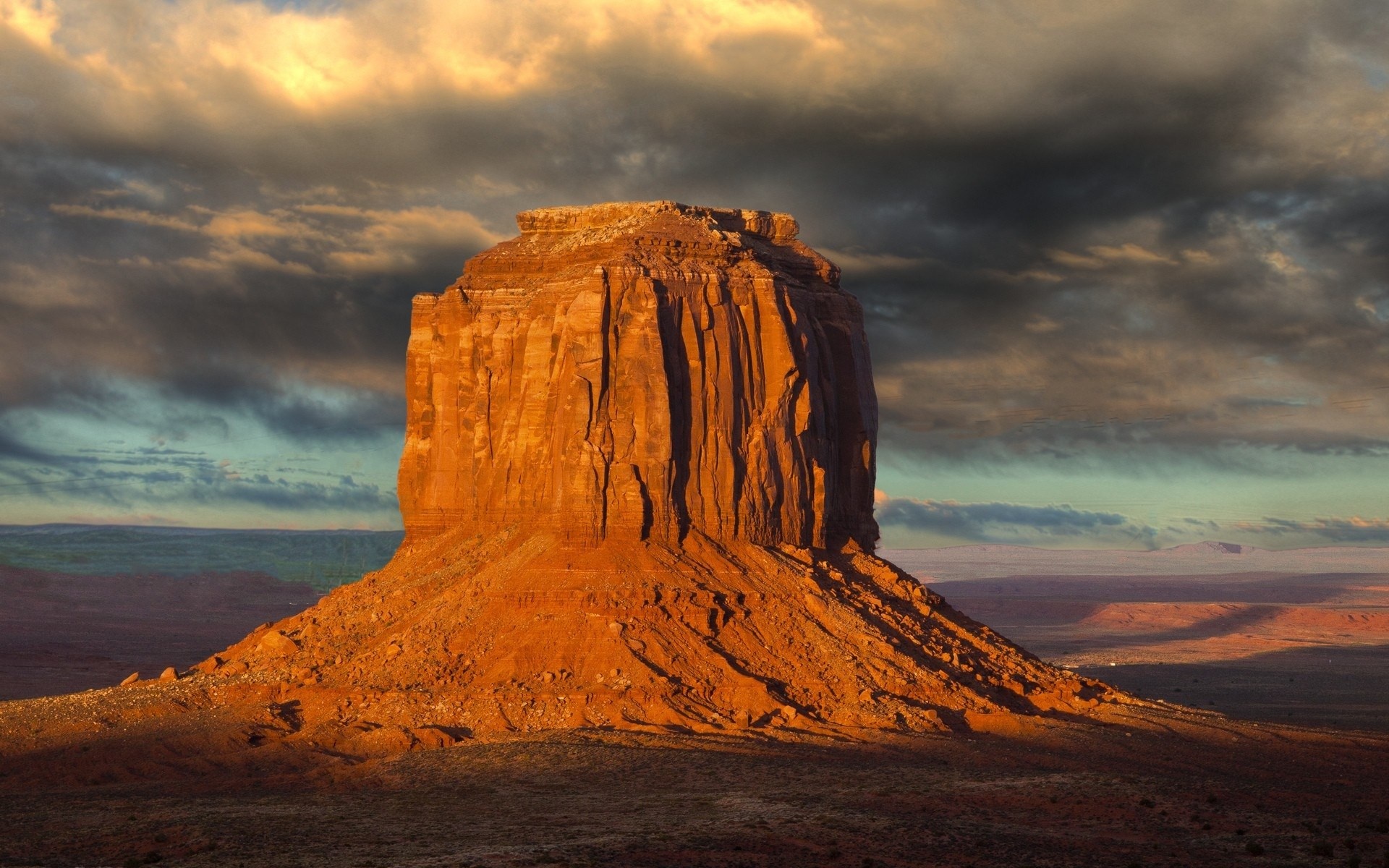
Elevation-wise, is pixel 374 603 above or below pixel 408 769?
above

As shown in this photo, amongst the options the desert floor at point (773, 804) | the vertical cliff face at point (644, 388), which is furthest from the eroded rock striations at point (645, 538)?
the desert floor at point (773, 804)

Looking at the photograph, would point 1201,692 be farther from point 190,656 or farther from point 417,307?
point 190,656

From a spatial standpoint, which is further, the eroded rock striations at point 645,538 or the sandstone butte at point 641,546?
the eroded rock striations at point 645,538

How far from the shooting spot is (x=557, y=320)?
52000mm

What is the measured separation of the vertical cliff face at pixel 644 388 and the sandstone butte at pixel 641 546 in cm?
10

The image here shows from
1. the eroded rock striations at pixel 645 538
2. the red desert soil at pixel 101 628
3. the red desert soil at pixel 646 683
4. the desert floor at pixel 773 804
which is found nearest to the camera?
the desert floor at pixel 773 804

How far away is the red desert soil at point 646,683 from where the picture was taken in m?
33.2

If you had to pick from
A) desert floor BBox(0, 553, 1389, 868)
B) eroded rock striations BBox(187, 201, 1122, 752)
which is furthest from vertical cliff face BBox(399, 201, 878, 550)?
desert floor BBox(0, 553, 1389, 868)

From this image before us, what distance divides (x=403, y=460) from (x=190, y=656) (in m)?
63.1

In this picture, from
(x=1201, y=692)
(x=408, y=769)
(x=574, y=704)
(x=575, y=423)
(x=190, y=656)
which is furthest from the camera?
(x=190, y=656)

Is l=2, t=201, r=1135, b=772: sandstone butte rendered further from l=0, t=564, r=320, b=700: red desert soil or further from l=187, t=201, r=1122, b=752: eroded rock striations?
l=0, t=564, r=320, b=700: red desert soil

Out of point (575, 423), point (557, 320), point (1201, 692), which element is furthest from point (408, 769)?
point (1201, 692)

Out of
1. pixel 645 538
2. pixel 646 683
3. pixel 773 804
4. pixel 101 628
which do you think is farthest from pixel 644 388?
pixel 101 628

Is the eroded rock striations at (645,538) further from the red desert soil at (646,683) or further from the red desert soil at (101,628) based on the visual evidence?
the red desert soil at (101,628)
